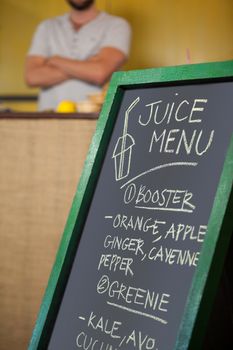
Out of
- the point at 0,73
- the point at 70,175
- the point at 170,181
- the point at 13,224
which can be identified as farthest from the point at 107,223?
the point at 0,73

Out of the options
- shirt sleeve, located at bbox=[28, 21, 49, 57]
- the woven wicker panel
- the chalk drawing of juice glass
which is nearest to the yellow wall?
shirt sleeve, located at bbox=[28, 21, 49, 57]

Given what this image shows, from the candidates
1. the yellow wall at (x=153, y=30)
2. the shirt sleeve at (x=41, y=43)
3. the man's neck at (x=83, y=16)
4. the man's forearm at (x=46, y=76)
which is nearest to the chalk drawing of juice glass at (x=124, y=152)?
the man's forearm at (x=46, y=76)

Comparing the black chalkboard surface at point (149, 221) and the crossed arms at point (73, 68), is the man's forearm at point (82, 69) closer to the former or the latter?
the crossed arms at point (73, 68)

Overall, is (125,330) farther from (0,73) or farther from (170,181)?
(0,73)

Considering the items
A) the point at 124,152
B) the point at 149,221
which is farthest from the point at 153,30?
the point at 149,221

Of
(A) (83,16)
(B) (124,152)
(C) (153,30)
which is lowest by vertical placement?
(B) (124,152)

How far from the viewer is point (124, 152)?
4.93 feet

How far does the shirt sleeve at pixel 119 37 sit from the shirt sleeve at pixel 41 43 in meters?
0.44

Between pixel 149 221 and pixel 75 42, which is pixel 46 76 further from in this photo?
pixel 149 221

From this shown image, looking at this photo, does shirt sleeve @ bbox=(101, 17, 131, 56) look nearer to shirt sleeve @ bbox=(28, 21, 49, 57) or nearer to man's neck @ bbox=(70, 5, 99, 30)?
man's neck @ bbox=(70, 5, 99, 30)

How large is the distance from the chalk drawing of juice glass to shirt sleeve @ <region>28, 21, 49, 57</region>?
3.40 m

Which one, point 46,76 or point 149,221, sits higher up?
point 46,76

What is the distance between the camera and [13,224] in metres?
2.24

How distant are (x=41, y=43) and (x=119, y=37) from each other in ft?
1.92
